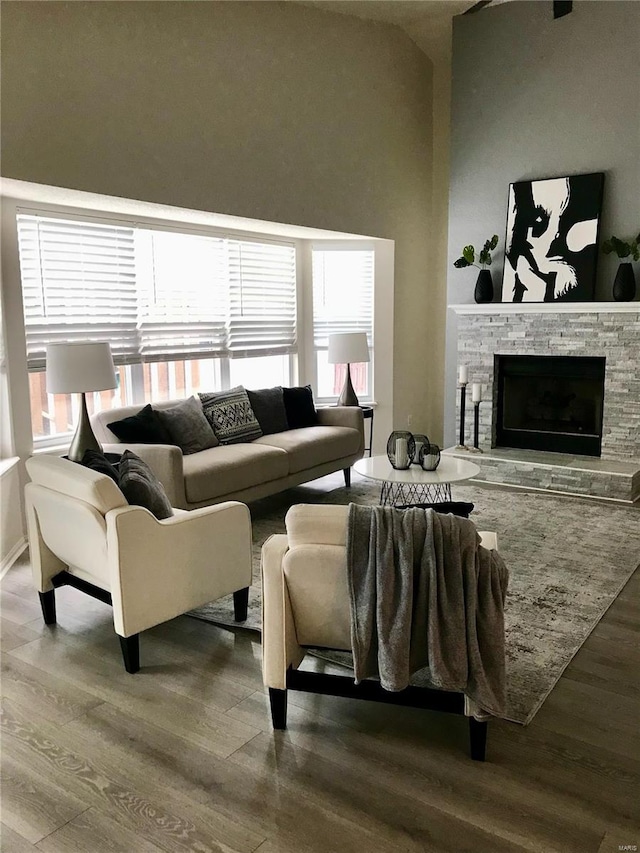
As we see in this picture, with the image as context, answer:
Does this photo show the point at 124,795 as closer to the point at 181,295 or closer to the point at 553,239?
the point at 181,295

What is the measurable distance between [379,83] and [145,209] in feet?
9.51

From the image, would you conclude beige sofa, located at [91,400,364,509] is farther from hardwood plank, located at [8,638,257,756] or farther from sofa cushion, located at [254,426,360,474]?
hardwood plank, located at [8,638,257,756]

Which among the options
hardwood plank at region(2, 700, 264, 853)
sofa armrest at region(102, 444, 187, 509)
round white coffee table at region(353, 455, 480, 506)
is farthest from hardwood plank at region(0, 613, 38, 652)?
round white coffee table at region(353, 455, 480, 506)

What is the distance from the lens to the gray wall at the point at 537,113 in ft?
18.6

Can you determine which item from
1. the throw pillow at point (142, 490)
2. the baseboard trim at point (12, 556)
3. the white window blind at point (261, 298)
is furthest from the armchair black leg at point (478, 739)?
the white window blind at point (261, 298)

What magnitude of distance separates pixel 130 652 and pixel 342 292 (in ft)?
15.8

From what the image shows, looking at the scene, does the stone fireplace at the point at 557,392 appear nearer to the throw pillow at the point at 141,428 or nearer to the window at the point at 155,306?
the window at the point at 155,306

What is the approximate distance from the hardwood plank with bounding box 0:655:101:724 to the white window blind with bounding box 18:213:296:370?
7.55ft

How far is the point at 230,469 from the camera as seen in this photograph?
15.0 ft

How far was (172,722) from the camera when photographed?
253 centimetres

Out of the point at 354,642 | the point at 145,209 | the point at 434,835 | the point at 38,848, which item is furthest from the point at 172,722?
the point at 145,209

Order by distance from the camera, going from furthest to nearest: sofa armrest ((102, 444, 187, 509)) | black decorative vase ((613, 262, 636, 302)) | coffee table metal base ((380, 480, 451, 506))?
1. black decorative vase ((613, 262, 636, 302))
2. coffee table metal base ((380, 480, 451, 506))
3. sofa armrest ((102, 444, 187, 509))

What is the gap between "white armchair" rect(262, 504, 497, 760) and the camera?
2.30 metres

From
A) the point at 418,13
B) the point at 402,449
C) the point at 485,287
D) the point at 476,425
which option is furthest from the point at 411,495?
the point at 418,13
